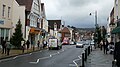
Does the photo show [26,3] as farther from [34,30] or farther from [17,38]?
[17,38]

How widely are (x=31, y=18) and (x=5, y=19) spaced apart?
55.8ft

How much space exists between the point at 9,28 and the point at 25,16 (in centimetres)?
1084

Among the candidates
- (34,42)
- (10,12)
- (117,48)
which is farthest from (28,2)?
(117,48)

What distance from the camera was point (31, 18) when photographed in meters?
61.0

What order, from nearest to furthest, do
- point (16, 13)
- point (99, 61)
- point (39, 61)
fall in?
point (99, 61)
point (39, 61)
point (16, 13)

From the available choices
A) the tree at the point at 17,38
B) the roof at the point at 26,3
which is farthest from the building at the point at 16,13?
the roof at the point at 26,3

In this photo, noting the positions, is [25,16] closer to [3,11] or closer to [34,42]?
[34,42]

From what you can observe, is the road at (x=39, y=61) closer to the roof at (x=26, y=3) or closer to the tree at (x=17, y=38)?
the tree at (x=17, y=38)

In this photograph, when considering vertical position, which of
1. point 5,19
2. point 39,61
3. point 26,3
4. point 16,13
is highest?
point 26,3

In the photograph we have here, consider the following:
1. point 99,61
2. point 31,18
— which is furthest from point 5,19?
point 99,61

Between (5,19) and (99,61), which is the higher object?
(5,19)

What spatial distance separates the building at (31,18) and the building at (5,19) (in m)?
10.1

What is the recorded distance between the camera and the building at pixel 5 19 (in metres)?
42.3

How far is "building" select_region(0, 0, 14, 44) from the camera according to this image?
42.3 metres
